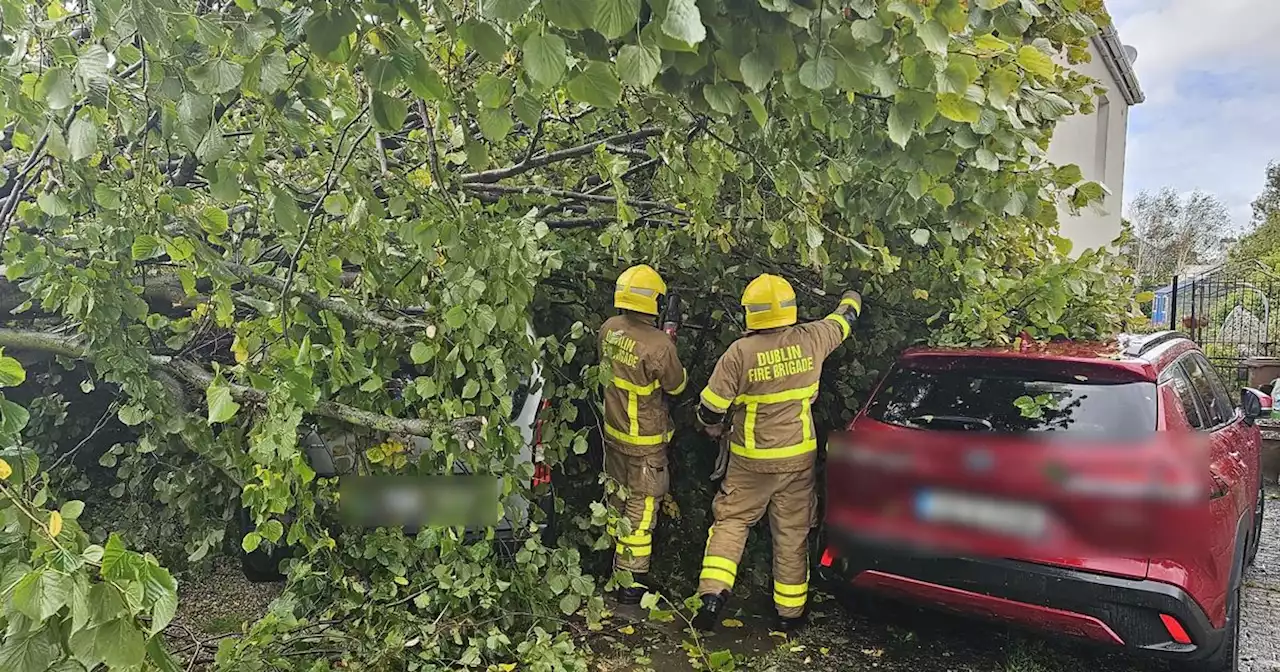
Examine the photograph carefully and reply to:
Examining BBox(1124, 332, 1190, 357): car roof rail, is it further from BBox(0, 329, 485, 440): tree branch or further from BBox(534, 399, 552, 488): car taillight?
BBox(0, 329, 485, 440): tree branch

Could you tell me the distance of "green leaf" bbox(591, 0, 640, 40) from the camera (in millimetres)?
1206

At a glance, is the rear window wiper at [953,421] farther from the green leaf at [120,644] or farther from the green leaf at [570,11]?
the green leaf at [120,644]

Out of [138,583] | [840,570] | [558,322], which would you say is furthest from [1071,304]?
[138,583]

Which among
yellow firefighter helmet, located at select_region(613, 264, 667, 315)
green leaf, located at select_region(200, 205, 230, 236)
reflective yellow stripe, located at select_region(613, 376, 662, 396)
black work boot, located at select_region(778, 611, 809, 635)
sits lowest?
black work boot, located at select_region(778, 611, 809, 635)

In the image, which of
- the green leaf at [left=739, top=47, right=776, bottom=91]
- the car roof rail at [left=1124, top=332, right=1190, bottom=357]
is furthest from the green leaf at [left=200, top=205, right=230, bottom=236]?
the car roof rail at [left=1124, top=332, right=1190, bottom=357]

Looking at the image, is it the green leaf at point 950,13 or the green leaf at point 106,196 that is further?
the green leaf at point 106,196

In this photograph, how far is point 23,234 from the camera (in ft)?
8.94

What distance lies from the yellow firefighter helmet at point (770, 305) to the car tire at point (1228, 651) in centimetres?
224

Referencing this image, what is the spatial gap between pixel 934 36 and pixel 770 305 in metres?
2.85

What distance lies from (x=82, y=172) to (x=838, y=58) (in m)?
2.34

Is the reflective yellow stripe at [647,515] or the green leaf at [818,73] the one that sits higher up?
the green leaf at [818,73]

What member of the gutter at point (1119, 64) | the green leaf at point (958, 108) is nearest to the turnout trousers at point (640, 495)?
the green leaf at point (958, 108)

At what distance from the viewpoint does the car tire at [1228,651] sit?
10.9 feet

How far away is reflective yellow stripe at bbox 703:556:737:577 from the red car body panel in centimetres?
64
